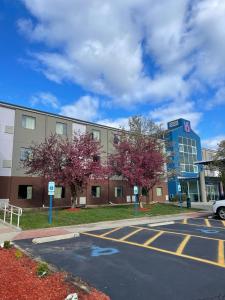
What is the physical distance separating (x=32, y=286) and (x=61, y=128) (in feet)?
87.6

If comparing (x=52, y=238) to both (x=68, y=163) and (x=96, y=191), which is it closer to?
(x=68, y=163)

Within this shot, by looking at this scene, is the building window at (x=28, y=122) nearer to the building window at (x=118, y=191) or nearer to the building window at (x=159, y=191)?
the building window at (x=118, y=191)

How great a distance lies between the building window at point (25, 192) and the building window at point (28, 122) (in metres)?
6.06

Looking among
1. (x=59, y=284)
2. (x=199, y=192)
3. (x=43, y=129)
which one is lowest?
(x=59, y=284)

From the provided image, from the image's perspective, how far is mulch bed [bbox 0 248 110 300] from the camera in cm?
504

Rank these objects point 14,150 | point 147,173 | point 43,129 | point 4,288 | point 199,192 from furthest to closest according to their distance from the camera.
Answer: point 199,192 < point 43,129 < point 14,150 < point 147,173 < point 4,288

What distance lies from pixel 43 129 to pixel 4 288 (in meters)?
25.5

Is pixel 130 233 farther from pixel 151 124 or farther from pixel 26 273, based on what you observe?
pixel 151 124

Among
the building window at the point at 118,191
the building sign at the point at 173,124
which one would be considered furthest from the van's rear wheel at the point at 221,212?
the building sign at the point at 173,124

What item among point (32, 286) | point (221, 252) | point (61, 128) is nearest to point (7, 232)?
point (32, 286)

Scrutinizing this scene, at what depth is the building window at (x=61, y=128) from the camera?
31.1 metres

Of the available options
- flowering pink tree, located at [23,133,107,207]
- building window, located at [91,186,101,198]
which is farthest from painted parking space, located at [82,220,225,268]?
building window, located at [91,186,101,198]

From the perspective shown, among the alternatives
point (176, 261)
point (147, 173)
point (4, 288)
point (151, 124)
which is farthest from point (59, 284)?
point (151, 124)

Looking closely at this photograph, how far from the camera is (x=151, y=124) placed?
32250mm
